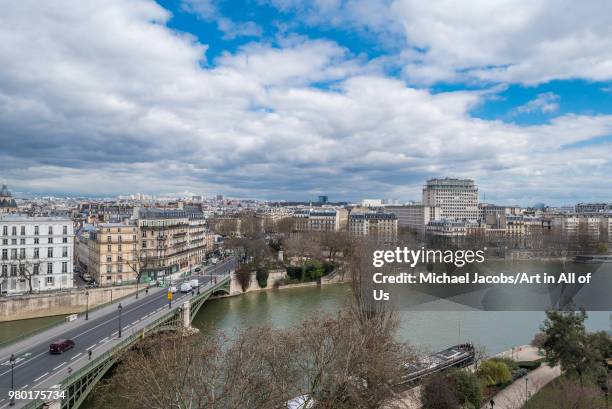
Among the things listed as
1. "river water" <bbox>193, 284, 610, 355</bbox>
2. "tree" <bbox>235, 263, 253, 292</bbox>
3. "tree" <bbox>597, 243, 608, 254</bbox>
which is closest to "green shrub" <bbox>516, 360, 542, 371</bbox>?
"river water" <bbox>193, 284, 610, 355</bbox>

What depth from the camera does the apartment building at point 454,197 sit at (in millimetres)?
102312

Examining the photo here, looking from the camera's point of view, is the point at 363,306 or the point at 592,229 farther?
the point at 592,229

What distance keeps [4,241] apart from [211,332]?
15081 mm

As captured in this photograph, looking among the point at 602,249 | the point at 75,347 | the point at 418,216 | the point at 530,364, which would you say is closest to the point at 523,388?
the point at 530,364

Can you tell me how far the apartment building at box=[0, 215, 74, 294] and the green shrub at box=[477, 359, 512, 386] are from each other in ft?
81.5

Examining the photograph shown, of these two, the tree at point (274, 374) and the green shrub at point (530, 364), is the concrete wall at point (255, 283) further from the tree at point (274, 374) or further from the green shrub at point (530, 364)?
the tree at point (274, 374)

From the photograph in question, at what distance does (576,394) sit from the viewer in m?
11.5

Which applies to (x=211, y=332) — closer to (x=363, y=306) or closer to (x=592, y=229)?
(x=363, y=306)

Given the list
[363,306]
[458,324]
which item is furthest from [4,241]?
[458,324]

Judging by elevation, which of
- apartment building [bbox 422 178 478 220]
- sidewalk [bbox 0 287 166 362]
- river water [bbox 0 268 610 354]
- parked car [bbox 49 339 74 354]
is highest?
apartment building [bbox 422 178 478 220]

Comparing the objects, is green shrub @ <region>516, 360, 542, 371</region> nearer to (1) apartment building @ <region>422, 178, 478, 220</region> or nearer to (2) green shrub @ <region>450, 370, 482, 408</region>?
(2) green shrub @ <region>450, 370, 482, 408</region>

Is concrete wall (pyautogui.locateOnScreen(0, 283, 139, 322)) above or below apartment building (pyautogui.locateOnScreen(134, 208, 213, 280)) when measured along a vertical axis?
below

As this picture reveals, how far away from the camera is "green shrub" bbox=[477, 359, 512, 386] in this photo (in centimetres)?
1502

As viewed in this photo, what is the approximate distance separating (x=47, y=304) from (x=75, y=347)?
11.6 metres
